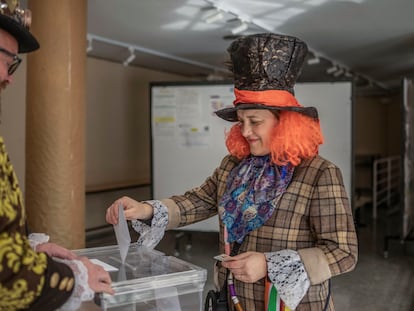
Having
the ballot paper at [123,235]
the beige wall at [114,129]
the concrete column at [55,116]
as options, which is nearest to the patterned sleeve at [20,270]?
the ballot paper at [123,235]

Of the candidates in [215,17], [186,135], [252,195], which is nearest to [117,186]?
[186,135]

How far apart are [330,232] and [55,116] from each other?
192cm

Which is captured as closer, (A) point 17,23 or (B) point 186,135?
(A) point 17,23

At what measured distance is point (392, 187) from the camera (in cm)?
879

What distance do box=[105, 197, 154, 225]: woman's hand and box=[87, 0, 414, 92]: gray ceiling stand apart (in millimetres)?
2224

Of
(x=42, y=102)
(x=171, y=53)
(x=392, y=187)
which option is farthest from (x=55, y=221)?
(x=392, y=187)

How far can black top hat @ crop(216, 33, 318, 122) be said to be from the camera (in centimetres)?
146

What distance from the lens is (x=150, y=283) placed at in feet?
4.01

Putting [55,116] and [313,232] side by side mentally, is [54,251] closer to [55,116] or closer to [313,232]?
[313,232]

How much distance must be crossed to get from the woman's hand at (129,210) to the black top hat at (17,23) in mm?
566

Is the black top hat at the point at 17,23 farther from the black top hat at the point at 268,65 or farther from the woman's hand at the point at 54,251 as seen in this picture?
the black top hat at the point at 268,65

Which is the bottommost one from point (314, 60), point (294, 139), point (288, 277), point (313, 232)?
point (288, 277)

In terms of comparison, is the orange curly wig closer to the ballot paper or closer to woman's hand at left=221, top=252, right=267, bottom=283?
woman's hand at left=221, top=252, right=267, bottom=283

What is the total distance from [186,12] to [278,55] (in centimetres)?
236
